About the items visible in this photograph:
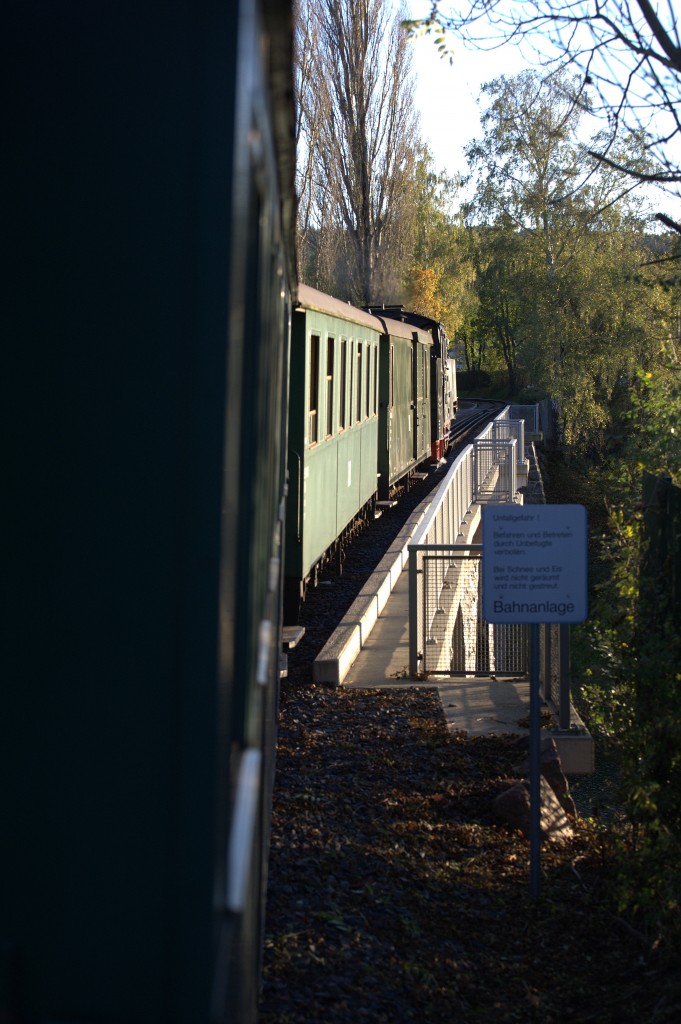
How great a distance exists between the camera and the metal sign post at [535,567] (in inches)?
235

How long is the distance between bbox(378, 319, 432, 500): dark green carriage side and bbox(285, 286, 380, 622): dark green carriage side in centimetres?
289

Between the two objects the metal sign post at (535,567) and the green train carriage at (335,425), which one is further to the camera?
the green train carriage at (335,425)

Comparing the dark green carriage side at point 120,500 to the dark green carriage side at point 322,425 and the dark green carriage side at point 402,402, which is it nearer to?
the dark green carriage side at point 322,425

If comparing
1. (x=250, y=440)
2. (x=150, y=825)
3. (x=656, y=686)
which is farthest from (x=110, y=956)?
(x=656, y=686)

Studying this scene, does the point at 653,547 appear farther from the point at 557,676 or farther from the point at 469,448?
the point at 469,448

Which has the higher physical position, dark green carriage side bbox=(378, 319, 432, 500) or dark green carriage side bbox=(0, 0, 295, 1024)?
dark green carriage side bbox=(378, 319, 432, 500)

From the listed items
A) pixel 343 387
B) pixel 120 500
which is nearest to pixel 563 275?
pixel 343 387

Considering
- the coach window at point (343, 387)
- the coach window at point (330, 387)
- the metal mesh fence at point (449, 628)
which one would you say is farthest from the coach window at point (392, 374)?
the metal mesh fence at point (449, 628)

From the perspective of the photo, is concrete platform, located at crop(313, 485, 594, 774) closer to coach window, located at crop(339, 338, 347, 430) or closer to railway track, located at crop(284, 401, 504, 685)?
railway track, located at crop(284, 401, 504, 685)

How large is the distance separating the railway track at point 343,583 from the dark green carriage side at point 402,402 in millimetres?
590

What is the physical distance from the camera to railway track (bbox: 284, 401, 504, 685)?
10.2 meters

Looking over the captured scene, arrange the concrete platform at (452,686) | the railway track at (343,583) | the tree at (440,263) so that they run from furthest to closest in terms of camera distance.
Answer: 1. the tree at (440,263)
2. the railway track at (343,583)
3. the concrete platform at (452,686)

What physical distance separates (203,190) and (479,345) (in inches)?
3633

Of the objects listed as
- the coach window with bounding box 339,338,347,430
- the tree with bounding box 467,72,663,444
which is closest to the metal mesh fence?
the coach window with bounding box 339,338,347,430
